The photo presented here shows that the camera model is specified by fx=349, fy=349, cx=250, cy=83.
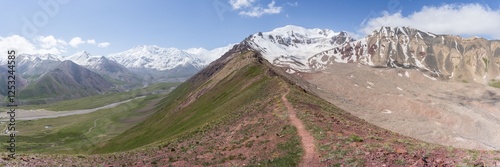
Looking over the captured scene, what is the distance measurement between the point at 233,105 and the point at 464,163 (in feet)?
152

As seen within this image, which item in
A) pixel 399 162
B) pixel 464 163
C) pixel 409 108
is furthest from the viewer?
pixel 409 108

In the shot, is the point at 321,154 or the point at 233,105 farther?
the point at 233,105

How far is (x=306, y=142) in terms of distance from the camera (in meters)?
36.0

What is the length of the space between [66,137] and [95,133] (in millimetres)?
16750

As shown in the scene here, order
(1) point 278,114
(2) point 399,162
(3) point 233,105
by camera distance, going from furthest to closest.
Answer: (3) point 233,105 < (1) point 278,114 < (2) point 399,162

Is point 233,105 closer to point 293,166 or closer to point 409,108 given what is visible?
point 293,166

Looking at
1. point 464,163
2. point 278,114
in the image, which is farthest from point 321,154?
point 278,114

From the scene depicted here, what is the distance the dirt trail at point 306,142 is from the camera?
104 feet

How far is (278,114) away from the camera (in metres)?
47.0

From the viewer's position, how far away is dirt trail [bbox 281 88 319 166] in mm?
31812

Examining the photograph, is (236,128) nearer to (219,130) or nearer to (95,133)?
(219,130)

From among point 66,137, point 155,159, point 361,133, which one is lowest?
point 66,137

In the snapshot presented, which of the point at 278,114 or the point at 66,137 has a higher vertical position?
the point at 278,114

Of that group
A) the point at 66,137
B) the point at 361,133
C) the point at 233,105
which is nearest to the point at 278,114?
the point at 361,133
